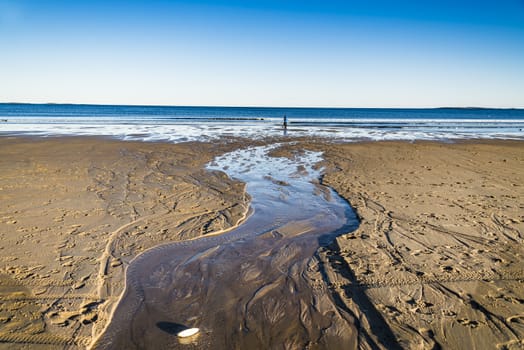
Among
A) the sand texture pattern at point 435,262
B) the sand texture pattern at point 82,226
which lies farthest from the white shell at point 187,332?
the sand texture pattern at point 435,262

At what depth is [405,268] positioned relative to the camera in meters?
5.06

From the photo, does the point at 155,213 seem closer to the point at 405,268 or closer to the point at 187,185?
the point at 187,185

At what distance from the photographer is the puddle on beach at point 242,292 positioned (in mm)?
3609

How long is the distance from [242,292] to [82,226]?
13.7ft

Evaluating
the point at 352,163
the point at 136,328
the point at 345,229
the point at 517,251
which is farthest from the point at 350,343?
the point at 352,163

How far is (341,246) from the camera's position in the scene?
5.90 m

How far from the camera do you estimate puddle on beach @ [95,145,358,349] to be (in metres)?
3.61

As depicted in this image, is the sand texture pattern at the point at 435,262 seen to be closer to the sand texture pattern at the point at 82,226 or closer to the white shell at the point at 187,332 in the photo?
the white shell at the point at 187,332

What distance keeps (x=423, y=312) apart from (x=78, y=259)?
17.6 ft

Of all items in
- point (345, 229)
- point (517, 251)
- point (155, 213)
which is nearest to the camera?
point (517, 251)

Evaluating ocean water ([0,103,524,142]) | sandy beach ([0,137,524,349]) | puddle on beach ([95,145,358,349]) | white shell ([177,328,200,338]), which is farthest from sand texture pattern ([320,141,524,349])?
ocean water ([0,103,524,142])

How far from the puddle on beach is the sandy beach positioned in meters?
0.19

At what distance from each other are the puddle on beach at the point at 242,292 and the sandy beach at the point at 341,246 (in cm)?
19

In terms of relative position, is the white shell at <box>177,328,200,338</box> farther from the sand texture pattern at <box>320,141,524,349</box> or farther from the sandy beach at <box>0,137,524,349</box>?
the sand texture pattern at <box>320,141,524,349</box>
